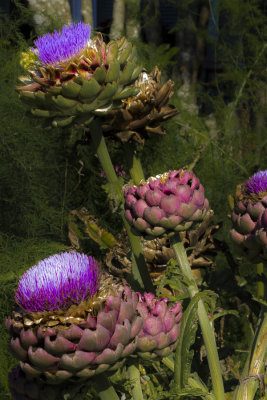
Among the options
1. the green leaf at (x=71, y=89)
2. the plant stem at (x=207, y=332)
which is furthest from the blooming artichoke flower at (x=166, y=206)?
the green leaf at (x=71, y=89)

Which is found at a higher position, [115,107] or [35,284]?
[115,107]

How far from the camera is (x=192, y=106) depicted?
1.36 m

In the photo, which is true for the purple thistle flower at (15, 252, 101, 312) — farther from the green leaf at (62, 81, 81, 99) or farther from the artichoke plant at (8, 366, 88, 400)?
the green leaf at (62, 81, 81, 99)

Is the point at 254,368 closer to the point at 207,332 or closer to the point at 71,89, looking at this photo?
the point at 207,332

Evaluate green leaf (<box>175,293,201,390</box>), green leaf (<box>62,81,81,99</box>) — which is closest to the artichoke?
green leaf (<box>62,81,81,99</box>)

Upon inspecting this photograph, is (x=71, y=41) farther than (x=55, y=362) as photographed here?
Yes

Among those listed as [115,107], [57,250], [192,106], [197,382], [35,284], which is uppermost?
[192,106]

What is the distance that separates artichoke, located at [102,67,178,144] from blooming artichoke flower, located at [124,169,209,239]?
179 millimetres

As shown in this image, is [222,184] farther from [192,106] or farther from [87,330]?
[87,330]

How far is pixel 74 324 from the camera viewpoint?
0.47m

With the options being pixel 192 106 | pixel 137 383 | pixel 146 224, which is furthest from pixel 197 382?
pixel 192 106

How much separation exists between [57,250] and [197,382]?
34cm

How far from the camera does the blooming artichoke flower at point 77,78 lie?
645 millimetres

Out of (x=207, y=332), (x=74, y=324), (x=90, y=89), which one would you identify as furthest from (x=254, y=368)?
(x=90, y=89)
